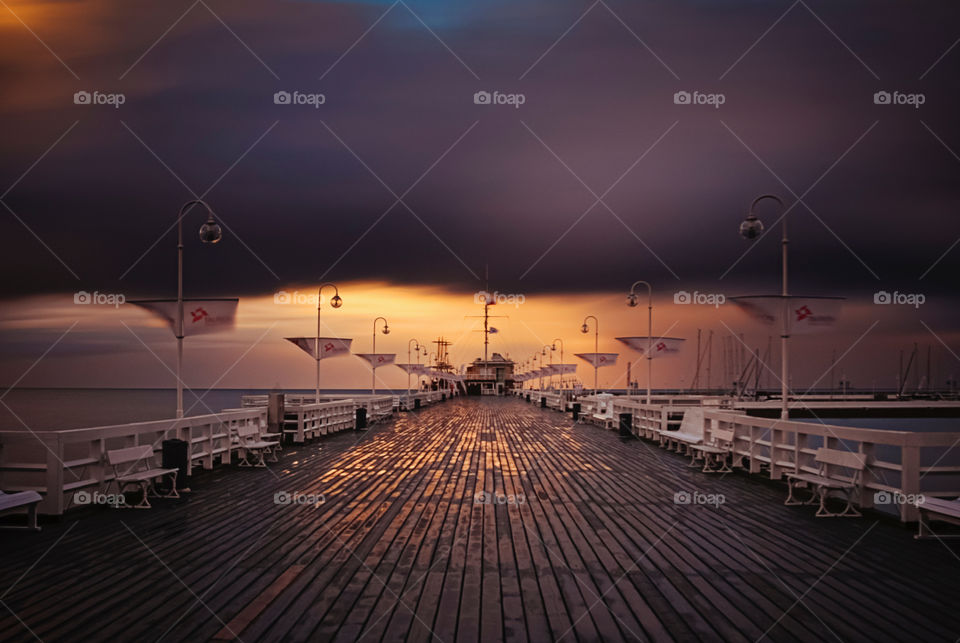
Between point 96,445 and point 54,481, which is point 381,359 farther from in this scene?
point 54,481

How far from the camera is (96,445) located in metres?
9.56

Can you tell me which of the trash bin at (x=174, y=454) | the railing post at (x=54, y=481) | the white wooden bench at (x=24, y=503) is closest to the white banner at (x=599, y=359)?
the trash bin at (x=174, y=454)

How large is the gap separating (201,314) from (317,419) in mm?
10345

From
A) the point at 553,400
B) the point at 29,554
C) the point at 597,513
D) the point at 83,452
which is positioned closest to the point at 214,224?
the point at 29,554

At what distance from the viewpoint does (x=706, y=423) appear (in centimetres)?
1611

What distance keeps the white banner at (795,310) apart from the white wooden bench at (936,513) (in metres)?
5.16

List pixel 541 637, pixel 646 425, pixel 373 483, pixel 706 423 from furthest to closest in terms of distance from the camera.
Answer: pixel 646 425 → pixel 706 423 → pixel 373 483 → pixel 541 637

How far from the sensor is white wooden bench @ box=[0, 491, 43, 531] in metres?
7.35

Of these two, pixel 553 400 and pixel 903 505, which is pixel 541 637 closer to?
pixel 903 505

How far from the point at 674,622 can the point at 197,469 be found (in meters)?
10.9

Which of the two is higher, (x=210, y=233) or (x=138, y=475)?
(x=210, y=233)

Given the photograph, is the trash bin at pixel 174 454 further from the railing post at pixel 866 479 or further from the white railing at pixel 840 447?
the railing post at pixel 866 479

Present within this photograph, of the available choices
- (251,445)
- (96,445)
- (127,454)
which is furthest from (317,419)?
(127,454)

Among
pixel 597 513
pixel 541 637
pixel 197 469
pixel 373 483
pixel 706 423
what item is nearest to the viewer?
pixel 541 637
